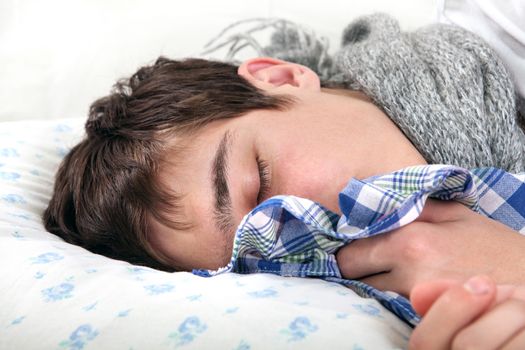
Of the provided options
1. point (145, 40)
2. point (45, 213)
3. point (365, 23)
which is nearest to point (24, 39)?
point (145, 40)

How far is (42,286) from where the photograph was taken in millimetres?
726

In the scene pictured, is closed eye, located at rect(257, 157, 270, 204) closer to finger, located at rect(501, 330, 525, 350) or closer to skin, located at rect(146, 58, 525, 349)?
skin, located at rect(146, 58, 525, 349)

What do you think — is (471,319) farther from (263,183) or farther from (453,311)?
(263,183)

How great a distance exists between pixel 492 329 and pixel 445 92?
53 centimetres

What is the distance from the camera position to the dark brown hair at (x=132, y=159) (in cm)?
87

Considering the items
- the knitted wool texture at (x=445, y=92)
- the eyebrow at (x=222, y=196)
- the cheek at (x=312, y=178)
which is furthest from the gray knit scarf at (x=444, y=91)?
the eyebrow at (x=222, y=196)

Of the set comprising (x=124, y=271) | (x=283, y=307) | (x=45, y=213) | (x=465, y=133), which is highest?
(x=465, y=133)

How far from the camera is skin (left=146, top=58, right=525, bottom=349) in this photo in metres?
0.68

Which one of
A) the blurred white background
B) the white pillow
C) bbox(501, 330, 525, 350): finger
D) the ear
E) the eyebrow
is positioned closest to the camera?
bbox(501, 330, 525, 350): finger

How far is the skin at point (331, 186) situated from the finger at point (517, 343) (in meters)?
0.07

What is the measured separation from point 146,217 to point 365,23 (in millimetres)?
639

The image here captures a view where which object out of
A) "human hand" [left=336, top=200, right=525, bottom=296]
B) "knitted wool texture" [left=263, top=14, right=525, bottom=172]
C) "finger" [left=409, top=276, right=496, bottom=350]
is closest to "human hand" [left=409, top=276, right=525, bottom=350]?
"finger" [left=409, top=276, right=496, bottom=350]

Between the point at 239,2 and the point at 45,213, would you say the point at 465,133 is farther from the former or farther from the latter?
Result: the point at 239,2

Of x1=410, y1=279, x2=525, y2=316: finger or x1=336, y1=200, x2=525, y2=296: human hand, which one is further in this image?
x1=336, y1=200, x2=525, y2=296: human hand
